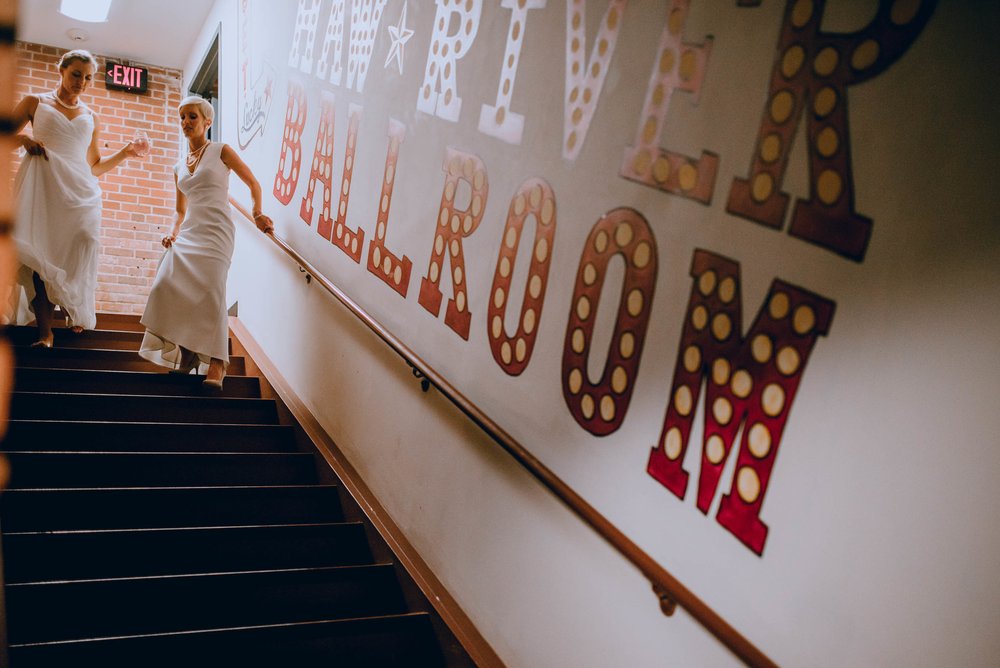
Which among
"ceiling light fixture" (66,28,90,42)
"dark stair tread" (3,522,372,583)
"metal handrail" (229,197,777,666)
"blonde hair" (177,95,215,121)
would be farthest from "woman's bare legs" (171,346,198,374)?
"ceiling light fixture" (66,28,90,42)

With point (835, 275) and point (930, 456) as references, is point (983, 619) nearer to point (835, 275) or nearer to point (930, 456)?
point (930, 456)

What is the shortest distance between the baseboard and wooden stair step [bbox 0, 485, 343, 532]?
149mm

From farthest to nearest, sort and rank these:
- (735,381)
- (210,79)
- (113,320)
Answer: (210,79) < (113,320) < (735,381)

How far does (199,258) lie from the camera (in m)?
3.80

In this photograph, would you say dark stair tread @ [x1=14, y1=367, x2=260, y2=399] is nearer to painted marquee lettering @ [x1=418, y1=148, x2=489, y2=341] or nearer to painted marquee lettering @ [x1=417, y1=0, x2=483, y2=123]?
painted marquee lettering @ [x1=418, y1=148, x2=489, y2=341]

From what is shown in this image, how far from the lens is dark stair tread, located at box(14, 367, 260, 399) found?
351 centimetres

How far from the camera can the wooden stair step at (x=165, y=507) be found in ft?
8.31

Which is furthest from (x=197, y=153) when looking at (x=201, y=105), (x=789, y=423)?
(x=789, y=423)

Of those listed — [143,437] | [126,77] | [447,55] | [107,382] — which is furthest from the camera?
[126,77]

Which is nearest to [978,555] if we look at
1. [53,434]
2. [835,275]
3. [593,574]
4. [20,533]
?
[835,275]

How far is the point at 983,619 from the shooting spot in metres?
1.08

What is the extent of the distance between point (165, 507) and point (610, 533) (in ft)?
5.96

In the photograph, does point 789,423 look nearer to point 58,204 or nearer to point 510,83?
point 510,83

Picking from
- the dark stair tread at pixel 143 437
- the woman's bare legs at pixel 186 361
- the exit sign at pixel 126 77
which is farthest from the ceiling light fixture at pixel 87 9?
the dark stair tread at pixel 143 437
